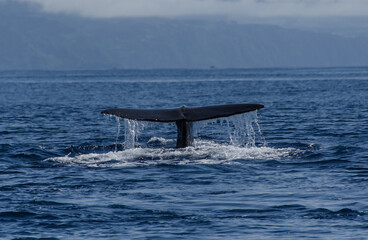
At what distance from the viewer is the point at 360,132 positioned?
19.9 metres

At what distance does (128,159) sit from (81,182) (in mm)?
2670

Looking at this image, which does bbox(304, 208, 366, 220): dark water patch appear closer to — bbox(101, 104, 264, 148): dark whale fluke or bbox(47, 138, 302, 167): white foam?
bbox(101, 104, 264, 148): dark whale fluke

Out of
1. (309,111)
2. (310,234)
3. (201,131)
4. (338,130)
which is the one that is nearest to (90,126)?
(201,131)

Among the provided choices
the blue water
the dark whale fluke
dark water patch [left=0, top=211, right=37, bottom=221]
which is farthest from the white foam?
dark water patch [left=0, top=211, right=37, bottom=221]

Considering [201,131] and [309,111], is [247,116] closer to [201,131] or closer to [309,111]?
[201,131]

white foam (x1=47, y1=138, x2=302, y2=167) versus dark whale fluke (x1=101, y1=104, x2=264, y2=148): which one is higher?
dark whale fluke (x1=101, y1=104, x2=264, y2=148)

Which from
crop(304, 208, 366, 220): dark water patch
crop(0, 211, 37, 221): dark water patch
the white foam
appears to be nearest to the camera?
crop(304, 208, 366, 220): dark water patch

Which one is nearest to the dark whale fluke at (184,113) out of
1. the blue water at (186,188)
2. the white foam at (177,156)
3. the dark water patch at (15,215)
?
the blue water at (186,188)

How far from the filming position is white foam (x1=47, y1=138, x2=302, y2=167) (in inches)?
547

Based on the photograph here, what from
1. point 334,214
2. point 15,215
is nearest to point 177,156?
point 15,215

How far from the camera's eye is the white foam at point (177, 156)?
1391cm

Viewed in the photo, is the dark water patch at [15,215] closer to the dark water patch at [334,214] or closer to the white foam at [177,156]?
the dark water patch at [334,214]

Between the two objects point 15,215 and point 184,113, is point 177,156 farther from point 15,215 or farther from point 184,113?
point 15,215

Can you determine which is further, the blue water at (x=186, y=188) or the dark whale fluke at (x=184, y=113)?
the dark whale fluke at (x=184, y=113)
